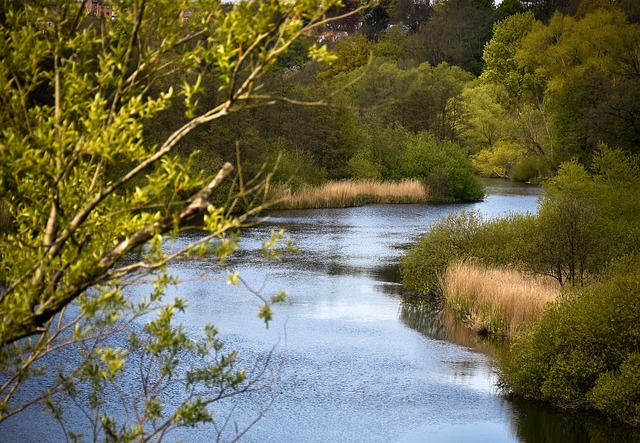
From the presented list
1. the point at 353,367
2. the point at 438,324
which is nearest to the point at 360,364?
the point at 353,367

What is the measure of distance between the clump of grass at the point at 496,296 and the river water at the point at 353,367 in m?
0.55

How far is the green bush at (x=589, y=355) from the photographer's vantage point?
13.2 m

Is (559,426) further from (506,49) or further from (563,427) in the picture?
(506,49)

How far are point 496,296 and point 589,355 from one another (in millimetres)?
4640

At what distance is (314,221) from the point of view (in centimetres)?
3759

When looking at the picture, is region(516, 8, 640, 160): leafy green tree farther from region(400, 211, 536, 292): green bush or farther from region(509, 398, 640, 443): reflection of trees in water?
region(509, 398, 640, 443): reflection of trees in water

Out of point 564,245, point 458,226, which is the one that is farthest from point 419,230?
point 564,245

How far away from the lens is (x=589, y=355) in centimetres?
1380

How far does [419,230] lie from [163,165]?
96.8 ft

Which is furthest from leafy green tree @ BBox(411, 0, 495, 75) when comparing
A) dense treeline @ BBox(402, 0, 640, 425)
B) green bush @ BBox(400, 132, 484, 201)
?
green bush @ BBox(400, 132, 484, 201)

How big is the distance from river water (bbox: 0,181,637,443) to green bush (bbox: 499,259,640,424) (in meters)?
0.31

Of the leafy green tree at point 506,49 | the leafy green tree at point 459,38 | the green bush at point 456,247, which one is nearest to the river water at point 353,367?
the green bush at point 456,247

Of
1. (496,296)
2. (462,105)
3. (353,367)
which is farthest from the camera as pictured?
(462,105)

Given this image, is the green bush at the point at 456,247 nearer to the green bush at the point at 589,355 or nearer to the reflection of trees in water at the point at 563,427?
the green bush at the point at 589,355
